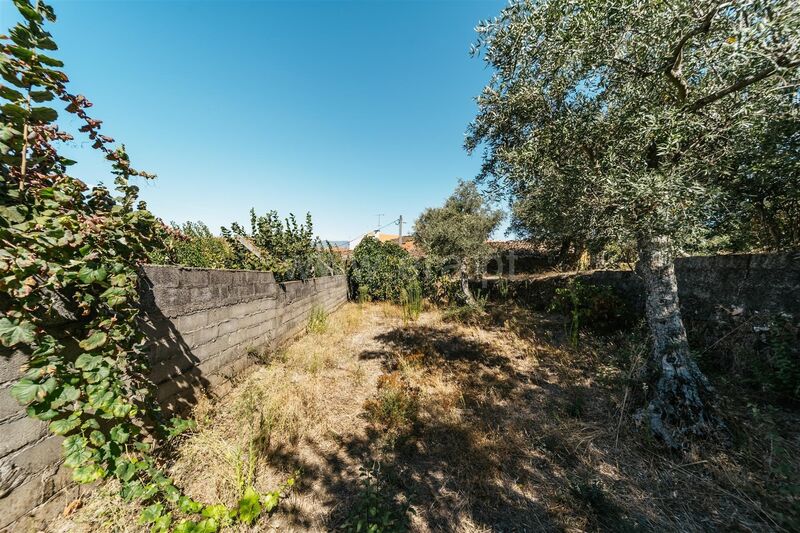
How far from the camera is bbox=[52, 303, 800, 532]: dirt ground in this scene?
6.12 ft

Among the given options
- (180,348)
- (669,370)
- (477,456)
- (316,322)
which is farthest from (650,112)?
(316,322)

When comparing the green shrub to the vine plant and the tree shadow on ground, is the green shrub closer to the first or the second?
the tree shadow on ground

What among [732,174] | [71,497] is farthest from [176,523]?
[732,174]

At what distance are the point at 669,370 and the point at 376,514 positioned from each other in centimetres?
321

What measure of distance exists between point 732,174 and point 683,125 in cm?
143

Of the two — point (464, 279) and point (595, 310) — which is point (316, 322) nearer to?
point (464, 279)

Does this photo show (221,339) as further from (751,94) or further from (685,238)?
(751,94)

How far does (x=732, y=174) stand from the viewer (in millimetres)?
3139

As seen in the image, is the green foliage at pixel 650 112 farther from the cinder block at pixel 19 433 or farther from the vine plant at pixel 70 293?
the cinder block at pixel 19 433

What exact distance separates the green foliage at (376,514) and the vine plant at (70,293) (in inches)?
24.9

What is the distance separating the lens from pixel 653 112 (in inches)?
102

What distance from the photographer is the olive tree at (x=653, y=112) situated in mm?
2266

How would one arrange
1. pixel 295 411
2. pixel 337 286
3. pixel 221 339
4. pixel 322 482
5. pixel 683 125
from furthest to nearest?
pixel 337 286
pixel 221 339
pixel 295 411
pixel 683 125
pixel 322 482

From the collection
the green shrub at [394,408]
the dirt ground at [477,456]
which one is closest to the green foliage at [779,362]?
the dirt ground at [477,456]
